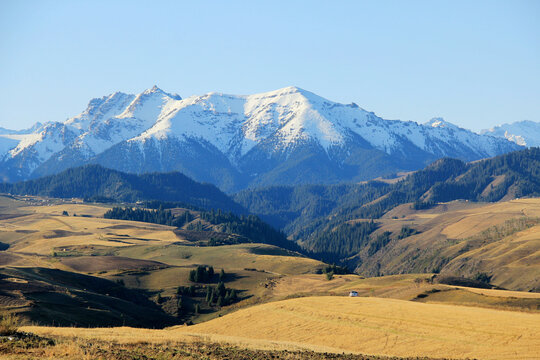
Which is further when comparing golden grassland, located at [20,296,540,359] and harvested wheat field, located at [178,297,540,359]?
harvested wheat field, located at [178,297,540,359]

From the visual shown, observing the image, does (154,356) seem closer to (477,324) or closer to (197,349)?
(197,349)

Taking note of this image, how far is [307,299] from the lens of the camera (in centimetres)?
10306

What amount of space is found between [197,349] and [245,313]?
48601 millimetres

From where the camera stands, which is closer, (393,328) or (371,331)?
(393,328)

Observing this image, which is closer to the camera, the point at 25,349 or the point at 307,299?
the point at 25,349

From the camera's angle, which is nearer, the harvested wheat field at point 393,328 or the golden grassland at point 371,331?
the golden grassland at point 371,331

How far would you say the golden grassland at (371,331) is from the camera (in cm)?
6012

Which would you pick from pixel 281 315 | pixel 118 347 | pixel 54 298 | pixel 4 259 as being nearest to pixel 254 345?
pixel 118 347

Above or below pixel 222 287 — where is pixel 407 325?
above

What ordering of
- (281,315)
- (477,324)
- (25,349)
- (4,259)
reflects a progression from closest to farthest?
(25,349) → (477,324) → (281,315) → (4,259)

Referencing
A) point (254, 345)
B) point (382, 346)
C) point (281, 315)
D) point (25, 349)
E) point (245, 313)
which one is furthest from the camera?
point (245, 313)

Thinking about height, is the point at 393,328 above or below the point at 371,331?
above

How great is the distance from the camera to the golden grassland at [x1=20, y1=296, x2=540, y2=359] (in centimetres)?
6012

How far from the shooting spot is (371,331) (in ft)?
238
